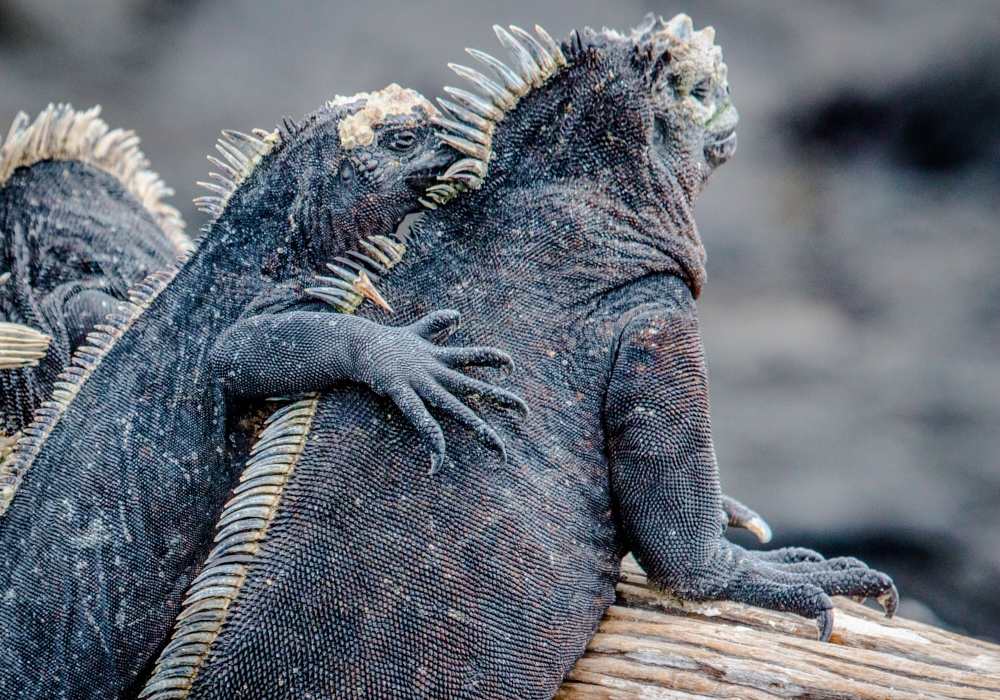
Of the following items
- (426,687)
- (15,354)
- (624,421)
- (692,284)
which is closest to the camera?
(426,687)

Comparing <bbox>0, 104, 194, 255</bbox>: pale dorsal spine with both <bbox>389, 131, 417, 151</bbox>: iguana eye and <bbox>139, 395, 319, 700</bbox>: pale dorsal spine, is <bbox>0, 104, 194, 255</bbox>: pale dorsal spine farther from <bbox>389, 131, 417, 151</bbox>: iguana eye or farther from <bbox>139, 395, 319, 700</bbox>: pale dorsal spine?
<bbox>139, 395, 319, 700</bbox>: pale dorsal spine

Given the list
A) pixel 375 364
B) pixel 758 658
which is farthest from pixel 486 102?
pixel 758 658

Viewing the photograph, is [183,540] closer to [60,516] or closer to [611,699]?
[60,516]

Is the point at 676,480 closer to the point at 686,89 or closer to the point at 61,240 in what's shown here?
the point at 686,89

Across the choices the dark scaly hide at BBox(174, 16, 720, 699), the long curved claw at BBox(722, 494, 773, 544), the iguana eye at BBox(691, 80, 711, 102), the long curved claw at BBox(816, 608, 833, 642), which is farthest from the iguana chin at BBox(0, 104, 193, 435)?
the long curved claw at BBox(816, 608, 833, 642)

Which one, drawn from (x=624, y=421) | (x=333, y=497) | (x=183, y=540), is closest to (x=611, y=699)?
(x=624, y=421)

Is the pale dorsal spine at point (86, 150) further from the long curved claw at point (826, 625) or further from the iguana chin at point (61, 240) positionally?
the long curved claw at point (826, 625)
